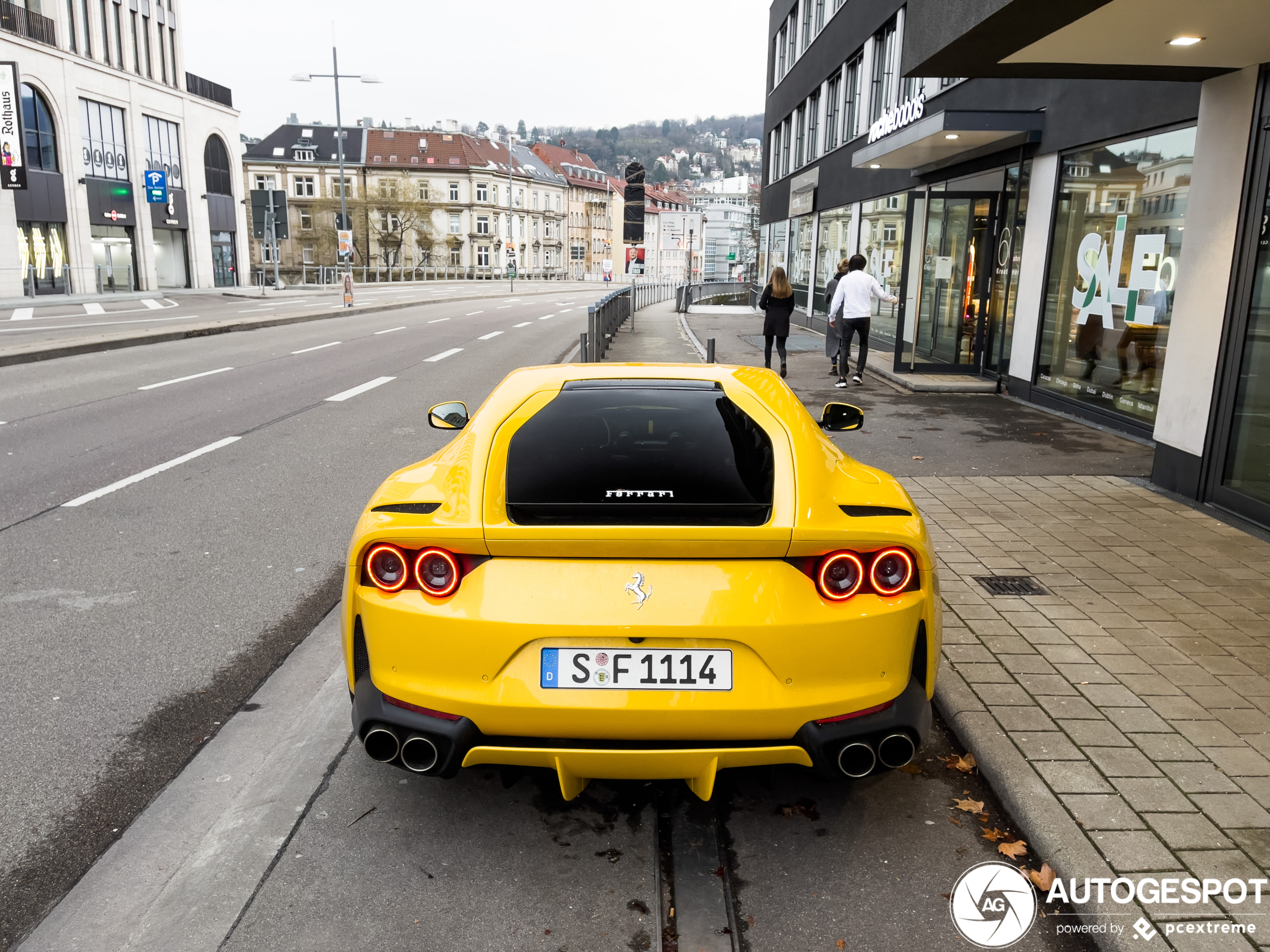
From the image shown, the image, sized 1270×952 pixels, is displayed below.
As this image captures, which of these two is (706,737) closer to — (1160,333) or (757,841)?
(757,841)

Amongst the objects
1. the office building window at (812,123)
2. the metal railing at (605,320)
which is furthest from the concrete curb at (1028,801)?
the office building window at (812,123)

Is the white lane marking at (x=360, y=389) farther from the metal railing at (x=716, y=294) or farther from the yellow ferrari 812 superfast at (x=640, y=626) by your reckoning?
the metal railing at (x=716, y=294)

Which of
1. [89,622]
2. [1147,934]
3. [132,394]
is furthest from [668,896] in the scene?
[132,394]

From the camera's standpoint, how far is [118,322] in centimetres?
2602

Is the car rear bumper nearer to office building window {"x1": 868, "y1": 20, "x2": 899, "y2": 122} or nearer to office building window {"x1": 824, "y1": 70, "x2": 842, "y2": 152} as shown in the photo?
office building window {"x1": 868, "y1": 20, "x2": 899, "y2": 122}

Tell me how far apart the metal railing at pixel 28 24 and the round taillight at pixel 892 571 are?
48003mm

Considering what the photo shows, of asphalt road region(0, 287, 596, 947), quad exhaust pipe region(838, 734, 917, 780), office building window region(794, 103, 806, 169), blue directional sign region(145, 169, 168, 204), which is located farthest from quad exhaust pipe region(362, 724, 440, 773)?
blue directional sign region(145, 169, 168, 204)

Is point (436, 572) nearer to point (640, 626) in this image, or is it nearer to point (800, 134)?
point (640, 626)

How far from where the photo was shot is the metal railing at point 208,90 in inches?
2147

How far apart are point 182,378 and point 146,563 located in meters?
10.0

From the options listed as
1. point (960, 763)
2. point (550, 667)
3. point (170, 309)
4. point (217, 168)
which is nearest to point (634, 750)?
point (550, 667)

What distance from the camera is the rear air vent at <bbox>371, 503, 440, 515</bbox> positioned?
300cm

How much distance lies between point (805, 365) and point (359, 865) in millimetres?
16017

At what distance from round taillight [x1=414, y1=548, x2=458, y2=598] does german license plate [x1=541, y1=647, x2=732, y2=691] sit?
350 mm
